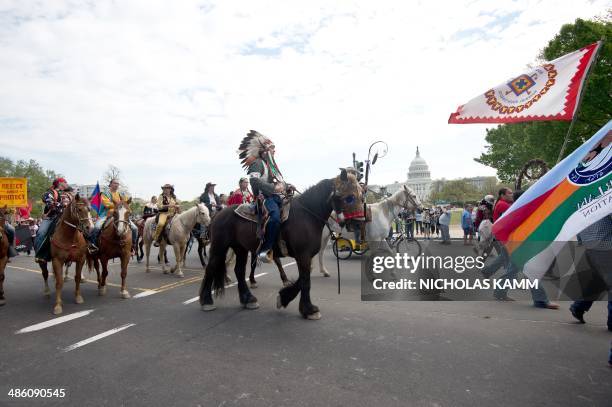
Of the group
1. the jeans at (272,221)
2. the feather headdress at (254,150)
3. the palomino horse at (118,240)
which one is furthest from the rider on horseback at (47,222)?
→ the jeans at (272,221)

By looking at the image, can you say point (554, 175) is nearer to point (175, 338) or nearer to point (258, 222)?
point (258, 222)

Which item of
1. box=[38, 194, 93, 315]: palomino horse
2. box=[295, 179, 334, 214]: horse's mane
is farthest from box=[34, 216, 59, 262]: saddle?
box=[295, 179, 334, 214]: horse's mane

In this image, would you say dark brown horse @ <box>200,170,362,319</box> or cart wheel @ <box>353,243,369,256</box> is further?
cart wheel @ <box>353,243,369,256</box>

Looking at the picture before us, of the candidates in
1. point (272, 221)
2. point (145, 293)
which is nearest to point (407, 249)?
point (272, 221)

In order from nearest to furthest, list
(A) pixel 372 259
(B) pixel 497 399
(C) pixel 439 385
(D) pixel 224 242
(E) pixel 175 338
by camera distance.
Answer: (B) pixel 497 399 < (C) pixel 439 385 < (E) pixel 175 338 < (D) pixel 224 242 < (A) pixel 372 259

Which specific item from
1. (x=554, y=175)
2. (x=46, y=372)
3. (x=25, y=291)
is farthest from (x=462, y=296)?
(x=25, y=291)

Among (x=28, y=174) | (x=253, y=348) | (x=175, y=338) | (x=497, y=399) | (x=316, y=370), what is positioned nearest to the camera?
(x=497, y=399)

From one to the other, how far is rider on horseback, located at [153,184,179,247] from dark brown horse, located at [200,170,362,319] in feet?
16.0

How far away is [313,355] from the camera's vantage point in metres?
4.03

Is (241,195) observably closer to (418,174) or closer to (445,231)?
(445,231)

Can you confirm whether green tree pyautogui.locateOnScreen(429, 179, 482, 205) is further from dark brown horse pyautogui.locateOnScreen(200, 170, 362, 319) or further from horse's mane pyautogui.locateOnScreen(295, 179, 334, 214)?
dark brown horse pyautogui.locateOnScreen(200, 170, 362, 319)

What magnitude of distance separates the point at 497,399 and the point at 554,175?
2.54m

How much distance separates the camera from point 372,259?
30.7 ft

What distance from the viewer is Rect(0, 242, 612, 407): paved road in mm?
3148
